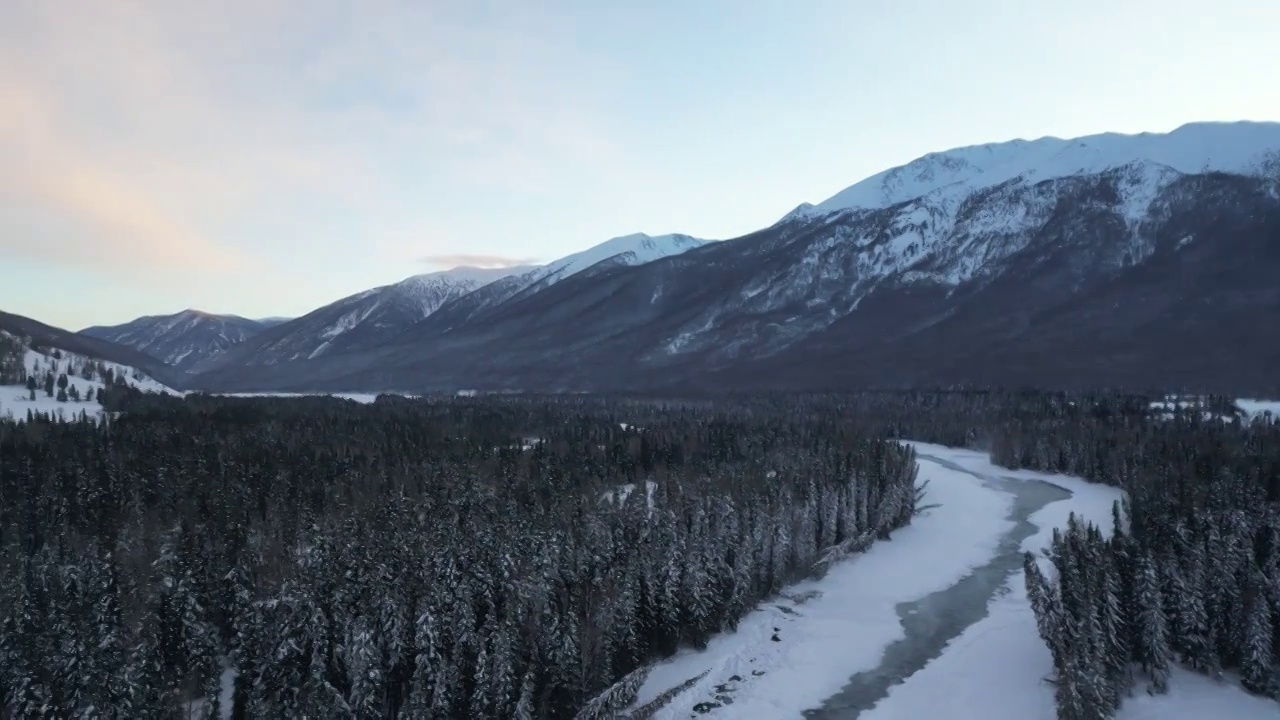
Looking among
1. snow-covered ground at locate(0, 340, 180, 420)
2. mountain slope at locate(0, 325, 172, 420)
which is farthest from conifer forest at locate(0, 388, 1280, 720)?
mountain slope at locate(0, 325, 172, 420)

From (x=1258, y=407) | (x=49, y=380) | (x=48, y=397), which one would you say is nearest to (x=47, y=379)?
(x=49, y=380)

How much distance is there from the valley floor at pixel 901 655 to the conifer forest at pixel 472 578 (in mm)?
1815

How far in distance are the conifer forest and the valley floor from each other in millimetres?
1815

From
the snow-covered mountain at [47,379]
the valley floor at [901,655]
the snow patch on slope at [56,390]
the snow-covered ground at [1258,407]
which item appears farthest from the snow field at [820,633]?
the snow patch on slope at [56,390]

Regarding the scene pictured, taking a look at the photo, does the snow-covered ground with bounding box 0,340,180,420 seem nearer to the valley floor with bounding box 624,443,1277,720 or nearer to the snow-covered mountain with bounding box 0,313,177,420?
the snow-covered mountain with bounding box 0,313,177,420

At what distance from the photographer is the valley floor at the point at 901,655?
135 feet

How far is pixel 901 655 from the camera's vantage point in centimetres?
4856

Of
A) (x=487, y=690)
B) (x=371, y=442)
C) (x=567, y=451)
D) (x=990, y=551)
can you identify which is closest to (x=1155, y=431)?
(x=990, y=551)

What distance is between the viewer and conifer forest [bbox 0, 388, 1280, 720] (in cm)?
3681

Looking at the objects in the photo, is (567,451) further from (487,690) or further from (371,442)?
(487,690)

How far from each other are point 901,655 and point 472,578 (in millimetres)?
25358

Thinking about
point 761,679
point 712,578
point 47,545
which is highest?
point 47,545

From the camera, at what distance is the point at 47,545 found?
48125 millimetres

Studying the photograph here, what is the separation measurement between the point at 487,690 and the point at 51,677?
17213 mm
